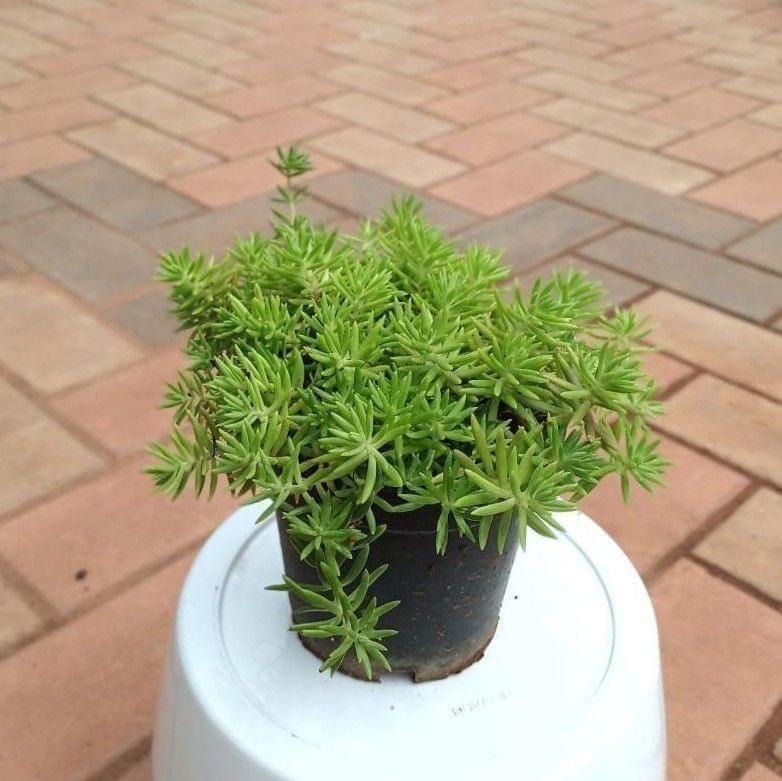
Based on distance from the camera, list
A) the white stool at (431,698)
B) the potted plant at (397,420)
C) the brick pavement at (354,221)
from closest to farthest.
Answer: the potted plant at (397,420) < the white stool at (431,698) < the brick pavement at (354,221)

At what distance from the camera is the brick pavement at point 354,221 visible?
1.63 meters

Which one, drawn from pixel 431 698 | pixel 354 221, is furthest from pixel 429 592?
pixel 354 221

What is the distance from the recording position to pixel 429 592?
95 cm

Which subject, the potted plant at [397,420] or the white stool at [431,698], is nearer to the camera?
the potted plant at [397,420]

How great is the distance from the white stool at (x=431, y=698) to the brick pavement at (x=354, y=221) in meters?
0.49

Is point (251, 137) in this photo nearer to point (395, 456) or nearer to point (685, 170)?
point (685, 170)

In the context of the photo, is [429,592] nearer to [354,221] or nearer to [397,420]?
[397,420]

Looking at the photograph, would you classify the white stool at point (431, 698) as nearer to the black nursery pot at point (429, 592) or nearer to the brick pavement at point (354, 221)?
the black nursery pot at point (429, 592)

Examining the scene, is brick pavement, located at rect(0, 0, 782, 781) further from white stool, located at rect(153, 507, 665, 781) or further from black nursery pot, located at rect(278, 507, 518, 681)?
black nursery pot, located at rect(278, 507, 518, 681)

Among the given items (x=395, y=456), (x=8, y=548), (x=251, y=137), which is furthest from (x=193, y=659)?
(x=251, y=137)

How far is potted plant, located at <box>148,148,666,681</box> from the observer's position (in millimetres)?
822

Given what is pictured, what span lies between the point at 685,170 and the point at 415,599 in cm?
284

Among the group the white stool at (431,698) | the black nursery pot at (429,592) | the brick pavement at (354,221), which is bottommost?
the brick pavement at (354,221)

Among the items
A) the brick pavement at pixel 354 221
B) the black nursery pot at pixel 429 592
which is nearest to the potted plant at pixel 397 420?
the black nursery pot at pixel 429 592
